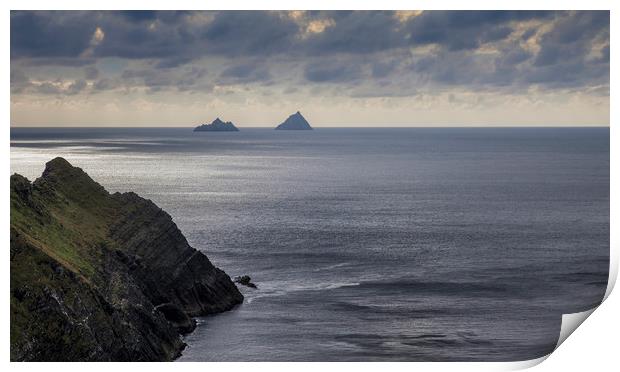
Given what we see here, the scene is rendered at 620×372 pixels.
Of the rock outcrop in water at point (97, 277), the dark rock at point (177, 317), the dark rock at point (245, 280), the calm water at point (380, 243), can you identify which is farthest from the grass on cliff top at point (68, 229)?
the dark rock at point (245, 280)

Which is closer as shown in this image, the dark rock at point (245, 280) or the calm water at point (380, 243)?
the calm water at point (380, 243)

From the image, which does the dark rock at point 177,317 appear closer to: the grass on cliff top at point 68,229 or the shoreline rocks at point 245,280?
the grass on cliff top at point 68,229

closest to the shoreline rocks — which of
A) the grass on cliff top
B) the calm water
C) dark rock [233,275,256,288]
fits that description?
dark rock [233,275,256,288]

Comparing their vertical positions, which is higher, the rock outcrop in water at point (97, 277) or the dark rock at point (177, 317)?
the rock outcrop in water at point (97, 277)

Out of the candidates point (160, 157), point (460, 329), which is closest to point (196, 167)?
point (160, 157)

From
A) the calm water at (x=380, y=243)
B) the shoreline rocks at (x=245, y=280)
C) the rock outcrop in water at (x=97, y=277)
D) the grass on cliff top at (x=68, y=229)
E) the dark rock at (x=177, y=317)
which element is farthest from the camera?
the shoreline rocks at (x=245, y=280)

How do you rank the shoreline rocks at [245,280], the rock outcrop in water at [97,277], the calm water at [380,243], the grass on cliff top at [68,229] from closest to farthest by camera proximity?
the rock outcrop in water at [97,277], the grass on cliff top at [68,229], the calm water at [380,243], the shoreline rocks at [245,280]
